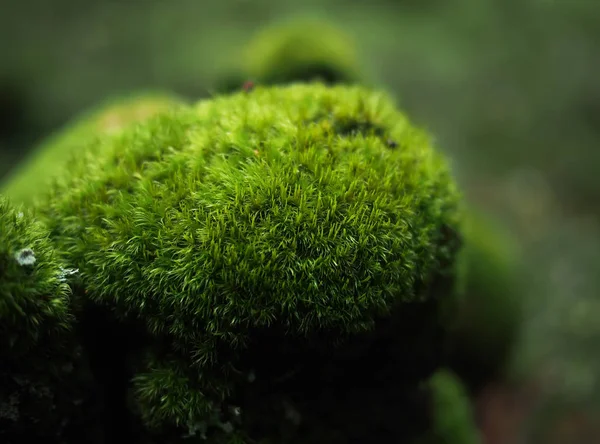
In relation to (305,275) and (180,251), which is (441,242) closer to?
(305,275)

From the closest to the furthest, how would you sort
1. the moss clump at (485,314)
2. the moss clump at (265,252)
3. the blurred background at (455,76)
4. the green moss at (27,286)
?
the green moss at (27,286), the moss clump at (265,252), the moss clump at (485,314), the blurred background at (455,76)

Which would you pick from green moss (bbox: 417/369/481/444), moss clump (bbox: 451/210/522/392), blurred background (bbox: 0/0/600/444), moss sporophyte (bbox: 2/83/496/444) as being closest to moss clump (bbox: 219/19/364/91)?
blurred background (bbox: 0/0/600/444)

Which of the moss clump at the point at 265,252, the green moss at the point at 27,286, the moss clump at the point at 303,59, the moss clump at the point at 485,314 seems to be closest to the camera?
the green moss at the point at 27,286

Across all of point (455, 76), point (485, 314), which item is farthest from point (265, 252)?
point (455, 76)

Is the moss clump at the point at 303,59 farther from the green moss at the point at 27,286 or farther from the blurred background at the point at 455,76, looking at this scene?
the green moss at the point at 27,286

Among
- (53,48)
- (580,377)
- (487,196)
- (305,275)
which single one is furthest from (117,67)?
(580,377)

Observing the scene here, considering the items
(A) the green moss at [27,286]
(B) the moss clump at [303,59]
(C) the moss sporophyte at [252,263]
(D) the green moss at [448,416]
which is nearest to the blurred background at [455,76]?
(B) the moss clump at [303,59]

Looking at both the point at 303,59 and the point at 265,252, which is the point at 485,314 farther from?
the point at 265,252
